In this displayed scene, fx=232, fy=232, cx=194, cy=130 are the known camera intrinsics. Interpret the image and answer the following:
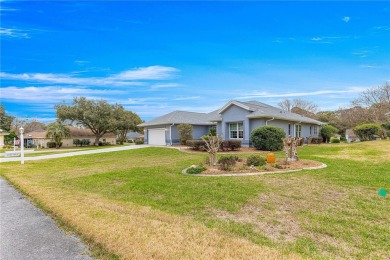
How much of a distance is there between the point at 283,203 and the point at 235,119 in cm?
1701

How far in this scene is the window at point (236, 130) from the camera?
2203 centimetres

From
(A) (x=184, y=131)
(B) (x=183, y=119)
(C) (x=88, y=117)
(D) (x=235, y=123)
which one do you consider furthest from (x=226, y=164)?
(C) (x=88, y=117)

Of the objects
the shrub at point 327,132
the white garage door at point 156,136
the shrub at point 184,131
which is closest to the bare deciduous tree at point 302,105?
the shrub at point 327,132

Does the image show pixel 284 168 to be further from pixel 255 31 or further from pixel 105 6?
pixel 105 6

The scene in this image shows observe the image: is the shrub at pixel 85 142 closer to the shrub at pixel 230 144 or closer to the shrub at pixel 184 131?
the shrub at pixel 184 131

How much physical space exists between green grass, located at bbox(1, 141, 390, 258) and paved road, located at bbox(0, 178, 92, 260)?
173 cm

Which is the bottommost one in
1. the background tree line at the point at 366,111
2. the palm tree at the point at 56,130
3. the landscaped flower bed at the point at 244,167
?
the landscaped flower bed at the point at 244,167

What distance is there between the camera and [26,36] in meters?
11.8

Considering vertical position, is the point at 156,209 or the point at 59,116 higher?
the point at 59,116

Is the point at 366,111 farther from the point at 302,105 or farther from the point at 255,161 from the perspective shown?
the point at 255,161

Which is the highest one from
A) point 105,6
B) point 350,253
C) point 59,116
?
point 105,6

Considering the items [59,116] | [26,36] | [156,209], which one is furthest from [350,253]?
[59,116]

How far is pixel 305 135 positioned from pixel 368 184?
72.9ft

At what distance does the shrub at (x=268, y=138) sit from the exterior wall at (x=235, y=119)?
233 centimetres
